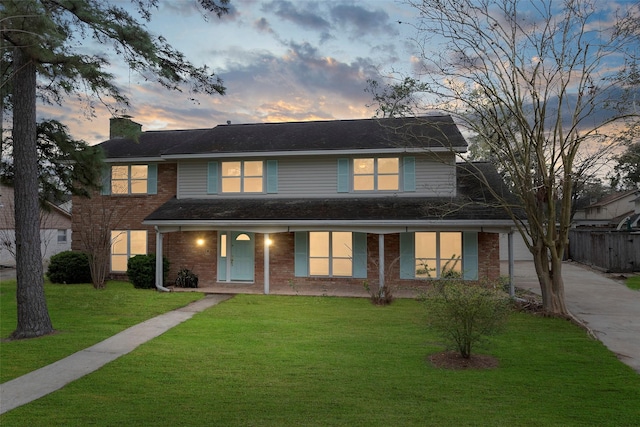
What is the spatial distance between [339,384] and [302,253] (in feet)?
31.6

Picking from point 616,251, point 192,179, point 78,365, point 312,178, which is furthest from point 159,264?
point 616,251

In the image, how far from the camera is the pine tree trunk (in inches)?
378

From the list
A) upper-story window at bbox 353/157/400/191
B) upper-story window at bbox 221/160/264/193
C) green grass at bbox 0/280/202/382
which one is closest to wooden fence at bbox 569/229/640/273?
upper-story window at bbox 353/157/400/191

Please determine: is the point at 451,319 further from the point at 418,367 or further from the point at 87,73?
the point at 87,73

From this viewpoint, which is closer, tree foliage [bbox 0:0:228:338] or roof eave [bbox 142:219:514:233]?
tree foliage [bbox 0:0:228:338]

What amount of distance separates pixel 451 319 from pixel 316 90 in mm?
14109

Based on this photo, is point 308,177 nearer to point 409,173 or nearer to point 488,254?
point 409,173

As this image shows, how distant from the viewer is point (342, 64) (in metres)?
17.2

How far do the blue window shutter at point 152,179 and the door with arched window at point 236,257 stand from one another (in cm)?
370

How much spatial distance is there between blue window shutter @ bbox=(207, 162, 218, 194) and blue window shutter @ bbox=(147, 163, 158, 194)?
94.1 inches

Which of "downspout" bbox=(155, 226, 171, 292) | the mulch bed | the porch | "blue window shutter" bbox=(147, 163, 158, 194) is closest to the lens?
the mulch bed

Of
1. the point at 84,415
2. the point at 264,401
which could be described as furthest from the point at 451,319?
the point at 84,415

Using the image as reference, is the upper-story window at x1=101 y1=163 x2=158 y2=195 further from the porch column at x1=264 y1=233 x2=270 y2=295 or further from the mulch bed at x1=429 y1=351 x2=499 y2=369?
the mulch bed at x1=429 y1=351 x2=499 y2=369

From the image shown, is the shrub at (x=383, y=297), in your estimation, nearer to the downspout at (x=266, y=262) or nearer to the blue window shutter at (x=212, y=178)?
the downspout at (x=266, y=262)
